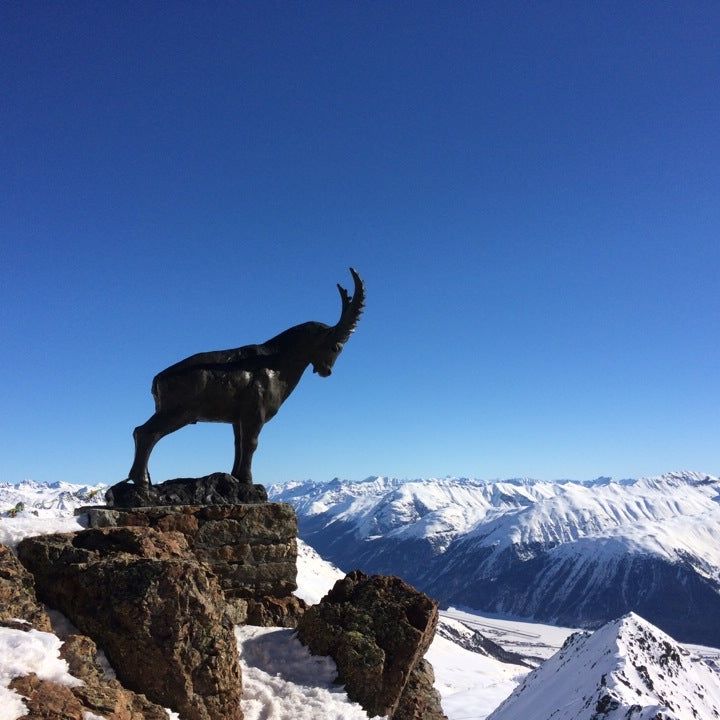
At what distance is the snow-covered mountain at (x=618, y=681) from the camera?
44.1 meters

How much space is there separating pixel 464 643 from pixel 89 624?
660ft

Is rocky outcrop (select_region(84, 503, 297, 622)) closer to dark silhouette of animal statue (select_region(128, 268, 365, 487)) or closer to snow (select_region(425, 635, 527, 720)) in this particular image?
dark silhouette of animal statue (select_region(128, 268, 365, 487))

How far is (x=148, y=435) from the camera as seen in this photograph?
41.7 ft

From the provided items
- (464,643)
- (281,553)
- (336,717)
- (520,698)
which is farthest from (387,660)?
(464,643)

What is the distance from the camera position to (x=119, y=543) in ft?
30.9

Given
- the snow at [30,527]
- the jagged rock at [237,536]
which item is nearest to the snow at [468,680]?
the jagged rock at [237,536]

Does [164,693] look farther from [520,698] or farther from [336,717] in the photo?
[520,698]

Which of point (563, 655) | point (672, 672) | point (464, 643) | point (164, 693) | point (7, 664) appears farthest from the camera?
point (464, 643)

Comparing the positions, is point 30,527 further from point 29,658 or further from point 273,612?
point 273,612

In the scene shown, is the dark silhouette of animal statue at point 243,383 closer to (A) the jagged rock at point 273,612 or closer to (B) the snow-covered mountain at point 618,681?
(A) the jagged rock at point 273,612

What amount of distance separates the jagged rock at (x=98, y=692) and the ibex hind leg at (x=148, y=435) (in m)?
5.26

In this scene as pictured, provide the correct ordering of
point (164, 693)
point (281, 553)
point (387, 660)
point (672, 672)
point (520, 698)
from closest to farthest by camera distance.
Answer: point (164, 693)
point (387, 660)
point (281, 553)
point (672, 672)
point (520, 698)

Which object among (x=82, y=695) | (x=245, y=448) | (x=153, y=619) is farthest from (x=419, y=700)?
(x=82, y=695)

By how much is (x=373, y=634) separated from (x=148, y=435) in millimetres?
6016
